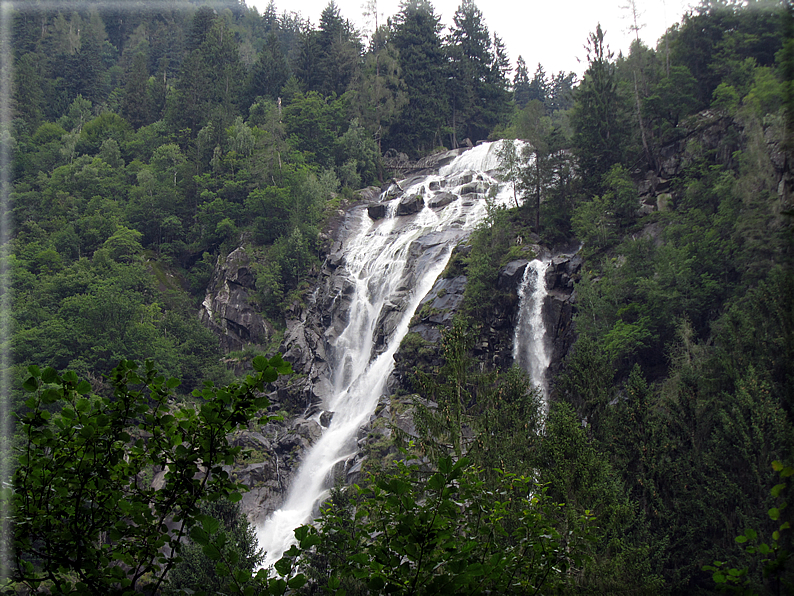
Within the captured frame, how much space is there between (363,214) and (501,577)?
54.4 m

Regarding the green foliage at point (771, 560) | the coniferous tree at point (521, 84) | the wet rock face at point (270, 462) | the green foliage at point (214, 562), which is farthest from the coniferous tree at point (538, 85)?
the green foliage at point (771, 560)

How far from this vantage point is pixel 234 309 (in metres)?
51.1

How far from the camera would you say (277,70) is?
78062 millimetres

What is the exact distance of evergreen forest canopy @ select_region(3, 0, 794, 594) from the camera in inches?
196

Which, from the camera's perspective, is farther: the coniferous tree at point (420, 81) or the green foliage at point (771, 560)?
the coniferous tree at point (420, 81)

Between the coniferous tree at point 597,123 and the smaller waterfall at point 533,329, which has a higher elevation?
the coniferous tree at point 597,123

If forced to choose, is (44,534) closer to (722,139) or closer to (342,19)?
(722,139)

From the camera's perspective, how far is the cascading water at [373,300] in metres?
32.5

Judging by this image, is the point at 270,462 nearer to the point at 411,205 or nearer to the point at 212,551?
the point at 411,205

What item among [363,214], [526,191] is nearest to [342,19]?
[363,214]

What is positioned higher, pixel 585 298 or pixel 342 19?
pixel 342 19

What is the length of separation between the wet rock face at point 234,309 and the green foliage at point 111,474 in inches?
1785

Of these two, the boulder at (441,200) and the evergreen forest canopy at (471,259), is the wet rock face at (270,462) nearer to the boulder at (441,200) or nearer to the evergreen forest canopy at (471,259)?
the evergreen forest canopy at (471,259)

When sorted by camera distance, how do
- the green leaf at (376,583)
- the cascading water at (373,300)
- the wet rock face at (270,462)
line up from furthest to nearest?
1. the cascading water at (373,300)
2. the wet rock face at (270,462)
3. the green leaf at (376,583)
